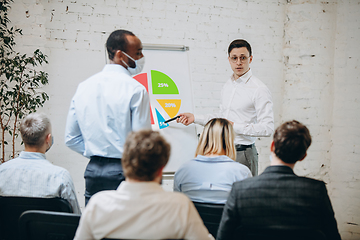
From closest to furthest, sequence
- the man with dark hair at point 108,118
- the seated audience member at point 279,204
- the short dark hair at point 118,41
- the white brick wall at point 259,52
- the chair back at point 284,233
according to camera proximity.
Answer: the chair back at point 284,233
the seated audience member at point 279,204
the man with dark hair at point 108,118
the short dark hair at point 118,41
the white brick wall at point 259,52

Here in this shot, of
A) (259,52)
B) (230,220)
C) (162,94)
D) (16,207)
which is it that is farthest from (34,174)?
(259,52)

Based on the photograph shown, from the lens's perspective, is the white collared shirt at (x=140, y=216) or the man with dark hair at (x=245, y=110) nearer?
the white collared shirt at (x=140, y=216)

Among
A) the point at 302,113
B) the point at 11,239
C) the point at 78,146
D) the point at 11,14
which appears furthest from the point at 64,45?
the point at 302,113

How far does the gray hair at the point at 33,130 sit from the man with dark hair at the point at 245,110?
1064 mm

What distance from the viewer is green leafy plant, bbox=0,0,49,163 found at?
8.89 ft

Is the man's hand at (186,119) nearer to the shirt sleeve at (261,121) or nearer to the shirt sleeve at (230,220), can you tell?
the shirt sleeve at (261,121)

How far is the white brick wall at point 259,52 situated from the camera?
3127mm

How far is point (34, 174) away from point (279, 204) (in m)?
1.17

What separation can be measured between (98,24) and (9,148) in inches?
58.4

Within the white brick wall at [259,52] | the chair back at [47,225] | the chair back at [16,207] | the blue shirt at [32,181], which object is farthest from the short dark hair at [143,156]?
the white brick wall at [259,52]

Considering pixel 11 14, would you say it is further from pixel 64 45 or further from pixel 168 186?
→ pixel 168 186

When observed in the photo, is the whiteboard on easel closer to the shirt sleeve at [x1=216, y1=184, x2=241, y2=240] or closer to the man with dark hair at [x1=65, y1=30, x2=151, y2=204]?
the man with dark hair at [x1=65, y1=30, x2=151, y2=204]

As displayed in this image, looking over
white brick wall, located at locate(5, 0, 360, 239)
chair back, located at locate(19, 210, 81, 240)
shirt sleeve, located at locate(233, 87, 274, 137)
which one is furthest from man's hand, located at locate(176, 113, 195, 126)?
chair back, located at locate(19, 210, 81, 240)

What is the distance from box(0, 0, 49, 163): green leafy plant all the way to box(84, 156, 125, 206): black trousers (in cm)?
135
